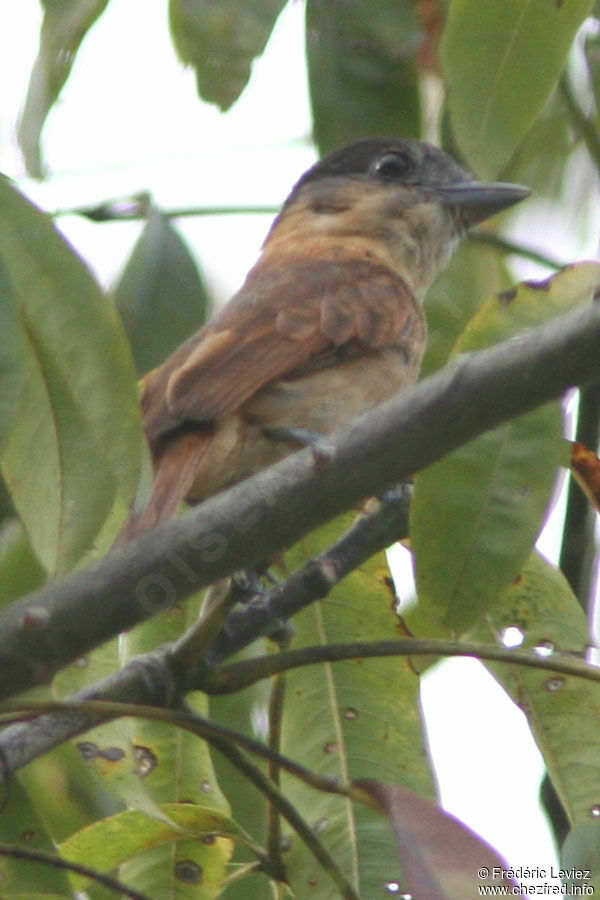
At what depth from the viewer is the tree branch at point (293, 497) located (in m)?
1.57

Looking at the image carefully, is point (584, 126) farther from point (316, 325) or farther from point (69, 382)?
point (69, 382)

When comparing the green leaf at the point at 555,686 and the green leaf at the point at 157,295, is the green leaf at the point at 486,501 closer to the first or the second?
the green leaf at the point at 555,686

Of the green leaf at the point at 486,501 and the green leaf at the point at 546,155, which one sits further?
the green leaf at the point at 546,155

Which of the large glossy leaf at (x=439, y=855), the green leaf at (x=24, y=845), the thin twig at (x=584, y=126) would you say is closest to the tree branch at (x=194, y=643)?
the green leaf at (x=24, y=845)

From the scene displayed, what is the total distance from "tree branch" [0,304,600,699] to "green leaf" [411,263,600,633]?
34 centimetres

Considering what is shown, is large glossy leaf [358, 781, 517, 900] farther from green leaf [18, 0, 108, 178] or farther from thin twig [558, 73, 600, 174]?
thin twig [558, 73, 600, 174]

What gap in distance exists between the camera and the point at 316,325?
344 cm

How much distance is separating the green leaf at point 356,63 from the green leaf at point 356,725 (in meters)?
1.26

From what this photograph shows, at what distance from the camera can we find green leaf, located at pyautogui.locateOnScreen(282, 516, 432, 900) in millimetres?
2338

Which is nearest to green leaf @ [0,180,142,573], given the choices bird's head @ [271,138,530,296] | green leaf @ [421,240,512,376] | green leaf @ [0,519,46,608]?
green leaf @ [0,519,46,608]

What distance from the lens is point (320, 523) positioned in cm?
174

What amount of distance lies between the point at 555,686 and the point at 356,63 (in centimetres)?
162

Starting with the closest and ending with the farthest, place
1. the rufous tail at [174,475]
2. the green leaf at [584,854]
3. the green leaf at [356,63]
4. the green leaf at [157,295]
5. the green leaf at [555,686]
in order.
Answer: the green leaf at [584,854], the green leaf at [555,686], the rufous tail at [174,475], the green leaf at [356,63], the green leaf at [157,295]

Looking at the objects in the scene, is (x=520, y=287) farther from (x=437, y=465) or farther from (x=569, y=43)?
(x=569, y=43)
